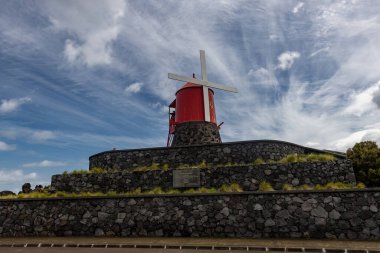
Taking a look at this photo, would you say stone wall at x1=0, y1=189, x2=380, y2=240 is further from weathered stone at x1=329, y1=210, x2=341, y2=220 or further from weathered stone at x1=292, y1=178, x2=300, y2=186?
weathered stone at x1=292, y1=178, x2=300, y2=186

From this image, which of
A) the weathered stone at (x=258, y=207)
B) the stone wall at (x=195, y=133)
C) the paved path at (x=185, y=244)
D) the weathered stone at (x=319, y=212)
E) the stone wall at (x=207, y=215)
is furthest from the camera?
the stone wall at (x=195, y=133)

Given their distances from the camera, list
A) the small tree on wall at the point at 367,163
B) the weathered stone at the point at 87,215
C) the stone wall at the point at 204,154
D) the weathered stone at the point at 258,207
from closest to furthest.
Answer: the weathered stone at the point at 258,207
the weathered stone at the point at 87,215
the stone wall at the point at 204,154
the small tree on wall at the point at 367,163

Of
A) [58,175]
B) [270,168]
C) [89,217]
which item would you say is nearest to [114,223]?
[89,217]

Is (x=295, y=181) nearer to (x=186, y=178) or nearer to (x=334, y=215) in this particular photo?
(x=334, y=215)

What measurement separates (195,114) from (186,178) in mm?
6123

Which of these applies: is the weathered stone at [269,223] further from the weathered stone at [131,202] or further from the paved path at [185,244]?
the weathered stone at [131,202]

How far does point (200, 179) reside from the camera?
44.6ft

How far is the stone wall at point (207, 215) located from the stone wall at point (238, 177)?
2.65 m

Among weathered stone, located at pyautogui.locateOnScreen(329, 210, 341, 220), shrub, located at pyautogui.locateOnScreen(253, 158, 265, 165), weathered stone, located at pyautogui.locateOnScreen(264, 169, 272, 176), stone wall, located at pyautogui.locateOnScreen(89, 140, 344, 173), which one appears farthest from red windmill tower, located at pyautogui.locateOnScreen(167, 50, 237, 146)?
weathered stone, located at pyautogui.locateOnScreen(329, 210, 341, 220)

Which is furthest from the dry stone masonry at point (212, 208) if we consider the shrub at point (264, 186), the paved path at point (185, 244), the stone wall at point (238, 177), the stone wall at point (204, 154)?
the shrub at point (264, 186)

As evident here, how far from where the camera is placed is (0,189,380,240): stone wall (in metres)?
9.77

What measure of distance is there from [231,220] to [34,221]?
8059 millimetres

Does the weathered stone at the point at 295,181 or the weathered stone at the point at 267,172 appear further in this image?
the weathered stone at the point at 267,172

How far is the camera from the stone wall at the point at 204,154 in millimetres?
15305
